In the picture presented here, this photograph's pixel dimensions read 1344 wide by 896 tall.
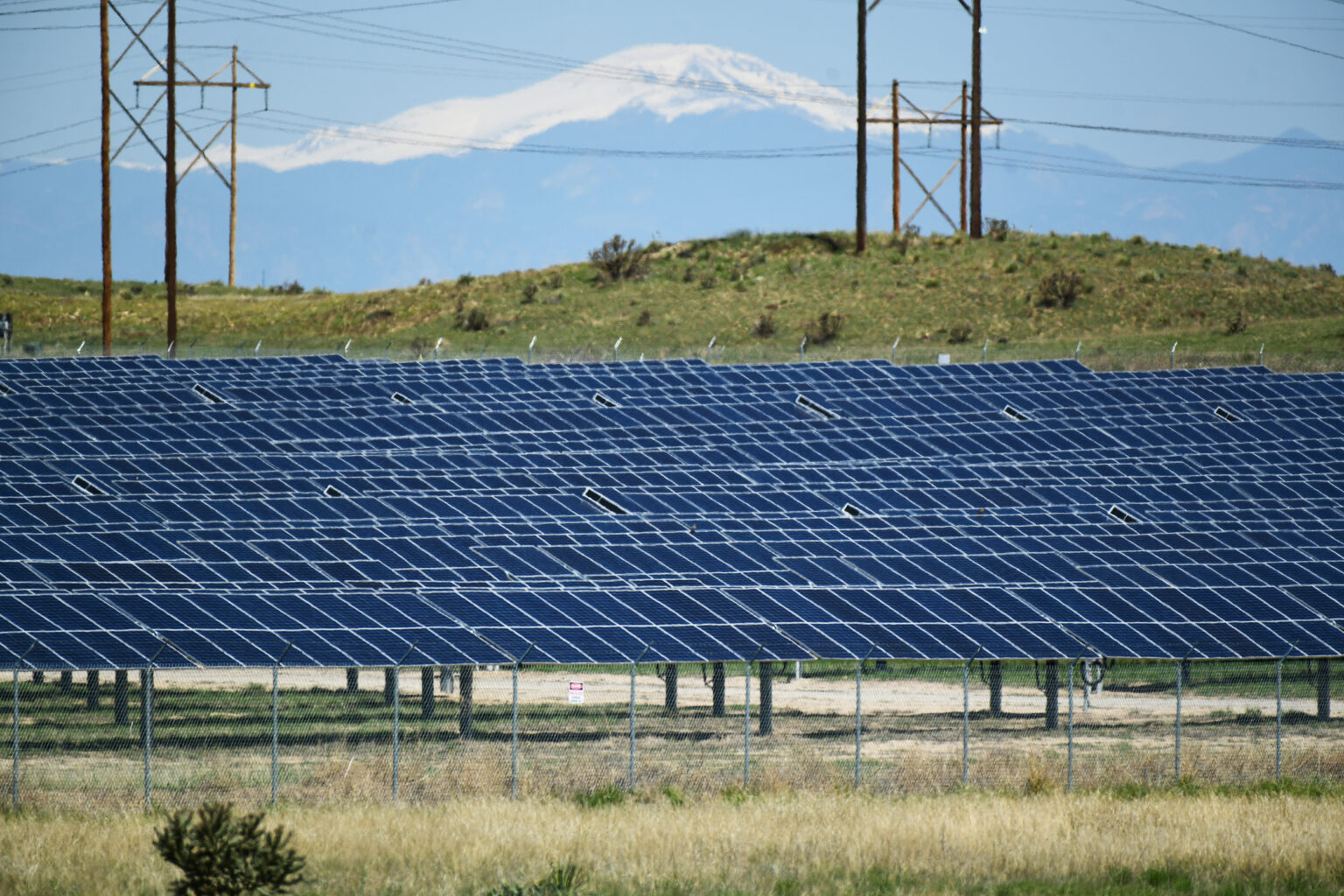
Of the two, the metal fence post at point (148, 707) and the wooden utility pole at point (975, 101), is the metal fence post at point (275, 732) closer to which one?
the metal fence post at point (148, 707)

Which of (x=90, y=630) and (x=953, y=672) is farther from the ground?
(x=90, y=630)

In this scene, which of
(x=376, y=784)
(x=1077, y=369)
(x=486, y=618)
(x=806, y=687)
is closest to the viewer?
(x=376, y=784)

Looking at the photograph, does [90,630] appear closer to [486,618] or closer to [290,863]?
[486,618]

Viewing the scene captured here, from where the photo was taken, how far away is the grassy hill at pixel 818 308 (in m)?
73.9

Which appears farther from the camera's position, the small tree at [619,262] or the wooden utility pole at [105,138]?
the small tree at [619,262]

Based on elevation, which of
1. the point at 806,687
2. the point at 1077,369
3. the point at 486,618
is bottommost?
the point at 806,687

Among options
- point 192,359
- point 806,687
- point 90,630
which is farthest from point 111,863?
point 192,359

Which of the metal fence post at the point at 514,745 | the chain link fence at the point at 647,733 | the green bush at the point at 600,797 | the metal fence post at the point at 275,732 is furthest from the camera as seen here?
the chain link fence at the point at 647,733

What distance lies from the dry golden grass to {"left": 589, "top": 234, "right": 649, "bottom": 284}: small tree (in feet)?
223

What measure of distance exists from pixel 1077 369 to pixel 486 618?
34.9 metres

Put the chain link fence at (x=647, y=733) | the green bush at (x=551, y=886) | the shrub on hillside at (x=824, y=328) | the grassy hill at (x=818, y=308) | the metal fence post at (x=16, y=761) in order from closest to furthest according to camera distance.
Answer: the green bush at (x=551, y=886), the metal fence post at (x=16, y=761), the chain link fence at (x=647, y=733), the grassy hill at (x=818, y=308), the shrub on hillside at (x=824, y=328)

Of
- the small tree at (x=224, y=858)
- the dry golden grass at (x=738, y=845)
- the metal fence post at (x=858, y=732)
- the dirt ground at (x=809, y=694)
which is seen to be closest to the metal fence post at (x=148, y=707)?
the dry golden grass at (x=738, y=845)

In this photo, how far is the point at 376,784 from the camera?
24.6m

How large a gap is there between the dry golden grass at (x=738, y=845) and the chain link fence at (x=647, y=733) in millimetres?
1890
